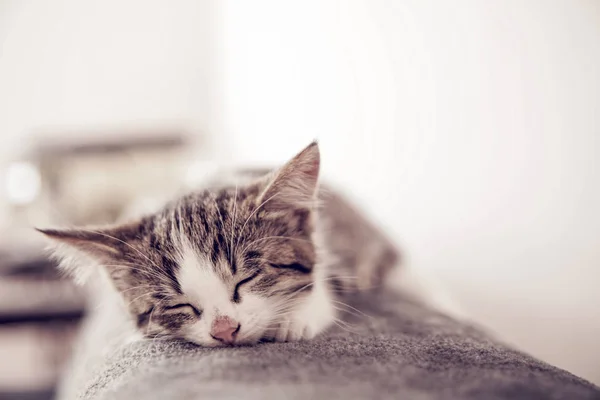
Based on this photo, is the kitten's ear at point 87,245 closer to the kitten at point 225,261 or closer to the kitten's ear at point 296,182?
the kitten at point 225,261

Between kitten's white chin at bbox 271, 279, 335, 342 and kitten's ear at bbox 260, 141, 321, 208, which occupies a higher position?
kitten's ear at bbox 260, 141, 321, 208

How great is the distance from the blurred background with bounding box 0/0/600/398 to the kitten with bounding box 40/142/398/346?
37 cm

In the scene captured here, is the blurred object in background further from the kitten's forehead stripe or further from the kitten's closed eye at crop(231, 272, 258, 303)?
the kitten's closed eye at crop(231, 272, 258, 303)

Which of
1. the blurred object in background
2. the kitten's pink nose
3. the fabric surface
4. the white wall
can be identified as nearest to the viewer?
the fabric surface

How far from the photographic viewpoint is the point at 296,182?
0.70 meters

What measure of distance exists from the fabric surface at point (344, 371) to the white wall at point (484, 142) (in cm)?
55

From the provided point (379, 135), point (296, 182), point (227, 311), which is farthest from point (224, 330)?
point (379, 135)

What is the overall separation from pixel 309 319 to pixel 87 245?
40cm

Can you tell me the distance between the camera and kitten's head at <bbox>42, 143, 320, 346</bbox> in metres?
0.64

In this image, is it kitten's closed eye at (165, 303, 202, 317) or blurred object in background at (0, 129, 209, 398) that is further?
blurred object in background at (0, 129, 209, 398)

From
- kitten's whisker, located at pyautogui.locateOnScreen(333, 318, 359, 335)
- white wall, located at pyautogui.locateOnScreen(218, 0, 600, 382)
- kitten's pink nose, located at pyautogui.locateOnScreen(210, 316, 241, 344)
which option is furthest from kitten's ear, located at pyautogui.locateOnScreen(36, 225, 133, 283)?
white wall, located at pyautogui.locateOnScreen(218, 0, 600, 382)

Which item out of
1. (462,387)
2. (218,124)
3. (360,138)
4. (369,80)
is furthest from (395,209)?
(218,124)

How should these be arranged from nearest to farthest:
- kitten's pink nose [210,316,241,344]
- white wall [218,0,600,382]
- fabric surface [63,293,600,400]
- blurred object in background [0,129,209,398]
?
fabric surface [63,293,600,400] → kitten's pink nose [210,316,241,344] → white wall [218,0,600,382] → blurred object in background [0,129,209,398]

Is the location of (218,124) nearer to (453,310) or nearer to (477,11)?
(477,11)
